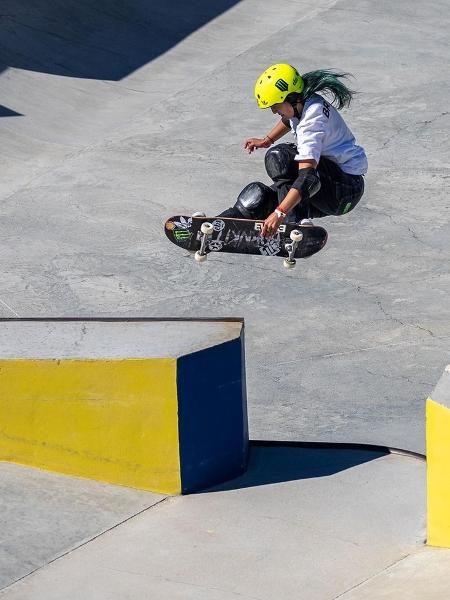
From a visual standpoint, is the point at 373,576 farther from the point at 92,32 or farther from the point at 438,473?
the point at 92,32

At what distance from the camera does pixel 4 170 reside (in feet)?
43.2

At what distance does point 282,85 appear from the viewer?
8.05 m

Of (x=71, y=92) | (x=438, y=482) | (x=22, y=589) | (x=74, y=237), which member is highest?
(x=71, y=92)

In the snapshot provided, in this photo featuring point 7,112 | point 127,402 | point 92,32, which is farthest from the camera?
point 92,32

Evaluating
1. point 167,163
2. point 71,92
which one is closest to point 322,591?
point 167,163

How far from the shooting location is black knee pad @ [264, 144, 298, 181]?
8352 millimetres

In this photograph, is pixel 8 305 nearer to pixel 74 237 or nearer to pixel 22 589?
pixel 74 237

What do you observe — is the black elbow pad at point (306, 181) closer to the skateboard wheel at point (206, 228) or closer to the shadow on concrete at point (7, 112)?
the skateboard wheel at point (206, 228)

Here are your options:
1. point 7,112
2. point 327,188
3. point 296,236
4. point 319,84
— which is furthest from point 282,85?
point 7,112

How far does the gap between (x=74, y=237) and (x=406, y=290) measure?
330 centimetres

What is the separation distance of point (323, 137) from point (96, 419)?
2500 millimetres

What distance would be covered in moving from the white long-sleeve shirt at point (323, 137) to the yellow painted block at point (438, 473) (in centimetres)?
243

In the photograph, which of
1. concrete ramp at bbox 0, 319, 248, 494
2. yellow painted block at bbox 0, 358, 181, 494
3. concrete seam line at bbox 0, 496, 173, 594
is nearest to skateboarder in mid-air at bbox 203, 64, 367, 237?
concrete ramp at bbox 0, 319, 248, 494

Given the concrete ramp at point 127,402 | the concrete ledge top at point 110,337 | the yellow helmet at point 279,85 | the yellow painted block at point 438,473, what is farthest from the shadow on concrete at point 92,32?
the yellow painted block at point 438,473
